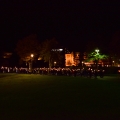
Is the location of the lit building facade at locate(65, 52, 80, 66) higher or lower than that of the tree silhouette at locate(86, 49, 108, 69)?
higher

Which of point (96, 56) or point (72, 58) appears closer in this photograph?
point (96, 56)

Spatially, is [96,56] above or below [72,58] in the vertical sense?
below

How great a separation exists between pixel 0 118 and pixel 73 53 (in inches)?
6394

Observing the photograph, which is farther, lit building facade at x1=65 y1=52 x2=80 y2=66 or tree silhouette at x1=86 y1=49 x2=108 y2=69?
lit building facade at x1=65 y1=52 x2=80 y2=66

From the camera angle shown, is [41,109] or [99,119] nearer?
[99,119]

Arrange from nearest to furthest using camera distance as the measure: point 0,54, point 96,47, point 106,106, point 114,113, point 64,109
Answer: point 114,113, point 64,109, point 106,106, point 96,47, point 0,54

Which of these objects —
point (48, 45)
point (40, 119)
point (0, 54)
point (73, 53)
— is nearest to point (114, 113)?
point (40, 119)

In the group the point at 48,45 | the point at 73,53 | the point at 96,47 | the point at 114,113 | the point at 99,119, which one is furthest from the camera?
the point at 73,53

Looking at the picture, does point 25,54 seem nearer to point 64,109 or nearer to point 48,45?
point 48,45

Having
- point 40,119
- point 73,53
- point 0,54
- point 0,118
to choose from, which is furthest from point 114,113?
point 73,53

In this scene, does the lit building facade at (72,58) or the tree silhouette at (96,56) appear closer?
the tree silhouette at (96,56)

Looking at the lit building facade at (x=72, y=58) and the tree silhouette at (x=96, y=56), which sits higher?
the lit building facade at (x=72, y=58)

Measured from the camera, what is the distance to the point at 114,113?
13.8 metres

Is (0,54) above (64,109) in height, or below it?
above
